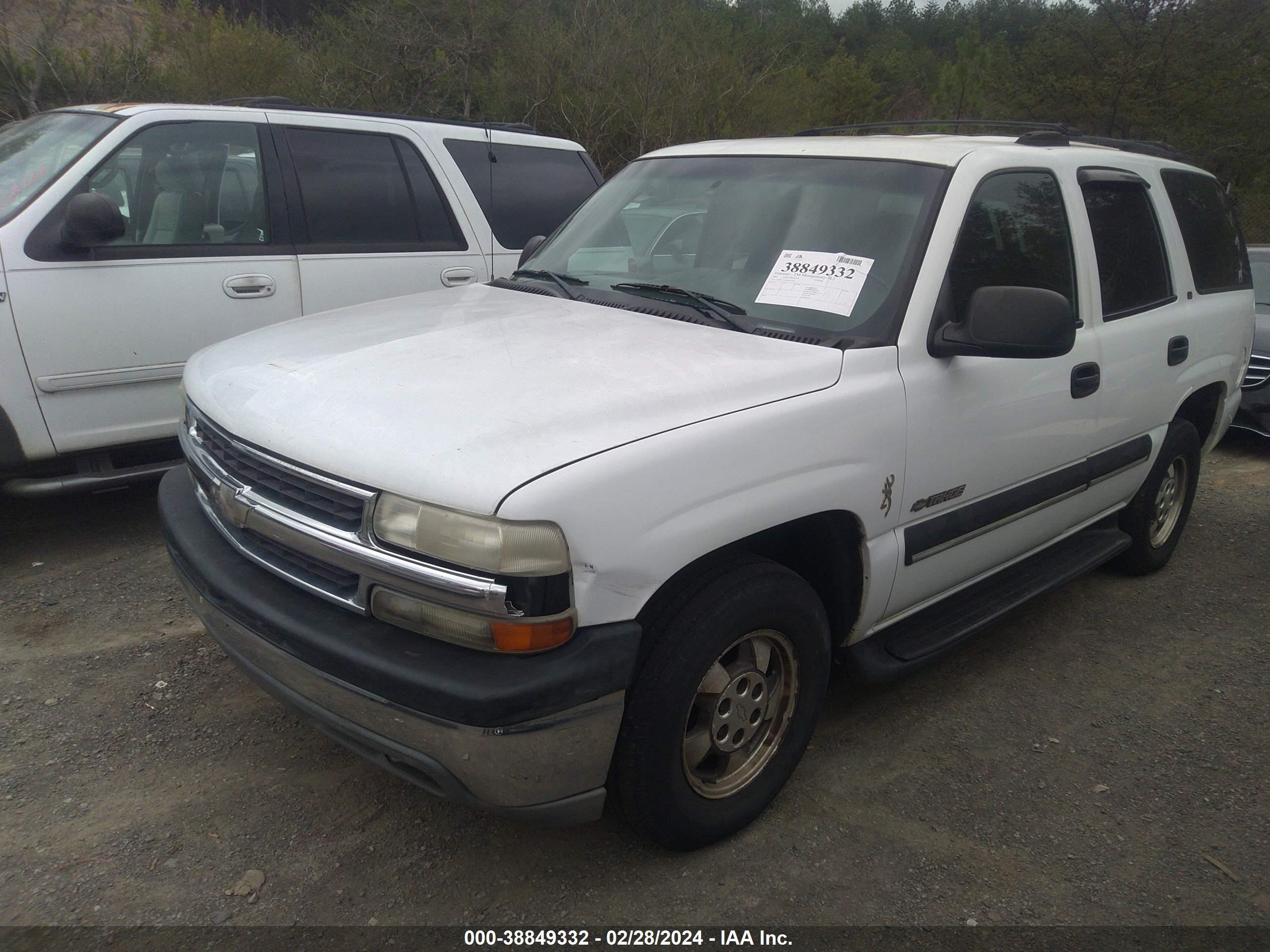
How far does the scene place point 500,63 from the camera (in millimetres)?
15953

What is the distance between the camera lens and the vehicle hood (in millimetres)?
2109

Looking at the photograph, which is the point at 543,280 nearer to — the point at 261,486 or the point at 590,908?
the point at 261,486

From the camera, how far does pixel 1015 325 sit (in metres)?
2.74

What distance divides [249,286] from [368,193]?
0.90 metres

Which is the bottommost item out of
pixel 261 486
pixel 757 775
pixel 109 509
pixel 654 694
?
pixel 109 509

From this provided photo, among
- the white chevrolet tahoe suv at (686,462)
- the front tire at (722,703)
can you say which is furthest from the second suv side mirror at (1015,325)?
the front tire at (722,703)

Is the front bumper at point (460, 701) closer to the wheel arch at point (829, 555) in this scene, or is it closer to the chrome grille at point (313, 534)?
the chrome grille at point (313, 534)

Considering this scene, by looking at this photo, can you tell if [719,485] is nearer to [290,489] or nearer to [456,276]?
[290,489]

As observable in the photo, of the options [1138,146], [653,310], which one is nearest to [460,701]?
[653,310]

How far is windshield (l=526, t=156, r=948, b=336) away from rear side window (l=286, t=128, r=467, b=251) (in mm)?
1808

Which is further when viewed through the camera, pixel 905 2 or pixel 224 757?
pixel 905 2

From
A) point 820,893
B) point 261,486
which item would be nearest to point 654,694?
point 820,893

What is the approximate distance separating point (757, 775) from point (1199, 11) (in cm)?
2154

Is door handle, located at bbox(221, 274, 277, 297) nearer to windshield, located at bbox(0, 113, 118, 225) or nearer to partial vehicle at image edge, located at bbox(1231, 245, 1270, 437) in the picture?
windshield, located at bbox(0, 113, 118, 225)
